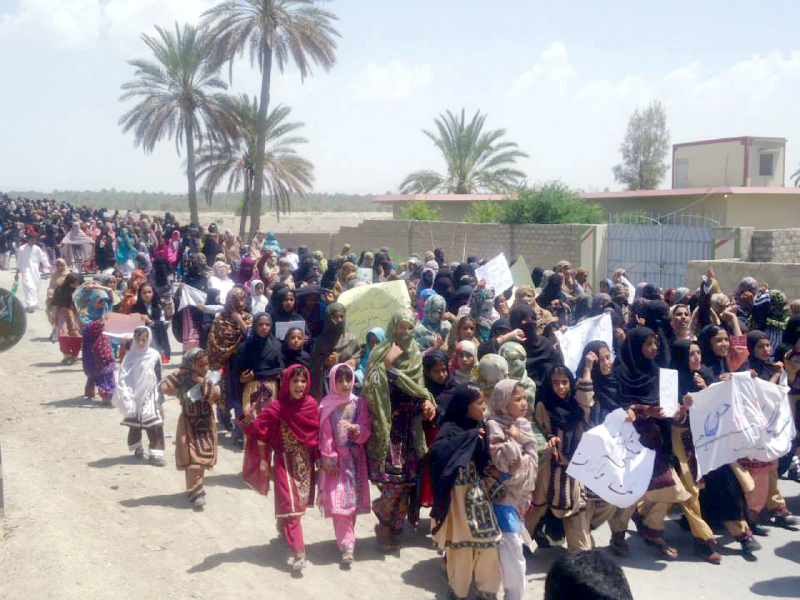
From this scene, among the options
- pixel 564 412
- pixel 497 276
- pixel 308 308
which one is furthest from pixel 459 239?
pixel 564 412

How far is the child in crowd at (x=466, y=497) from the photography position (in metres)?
5.07

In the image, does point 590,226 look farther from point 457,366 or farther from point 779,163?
point 779,163

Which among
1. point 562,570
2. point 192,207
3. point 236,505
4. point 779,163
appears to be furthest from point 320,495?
point 779,163

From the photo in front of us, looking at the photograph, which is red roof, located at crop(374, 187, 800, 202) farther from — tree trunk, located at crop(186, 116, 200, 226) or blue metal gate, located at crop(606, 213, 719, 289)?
tree trunk, located at crop(186, 116, 200, 226)

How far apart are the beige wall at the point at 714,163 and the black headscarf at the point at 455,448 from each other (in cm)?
2922

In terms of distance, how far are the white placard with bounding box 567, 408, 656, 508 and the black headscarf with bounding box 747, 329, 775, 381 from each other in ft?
5.33

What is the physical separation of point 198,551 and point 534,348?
2.92m

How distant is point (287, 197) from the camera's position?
99.0ft

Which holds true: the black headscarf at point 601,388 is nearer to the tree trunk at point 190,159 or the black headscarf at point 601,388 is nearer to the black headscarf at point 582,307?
the black headscarf at point 582,307

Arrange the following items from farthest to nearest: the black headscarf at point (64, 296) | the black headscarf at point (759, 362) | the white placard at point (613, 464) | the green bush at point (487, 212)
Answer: the green bush at point (487, 212) < the black headscarf at point (64, 296) < the black headscarf at point (759, 362) < the white placard at point (613, 464)

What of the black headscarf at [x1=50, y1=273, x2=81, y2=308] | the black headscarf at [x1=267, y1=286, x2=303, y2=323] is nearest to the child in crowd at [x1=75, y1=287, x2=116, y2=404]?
the black headscarf at [x1=50, y1=273, x2=81, y2=308]

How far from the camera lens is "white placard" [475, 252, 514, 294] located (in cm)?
1083

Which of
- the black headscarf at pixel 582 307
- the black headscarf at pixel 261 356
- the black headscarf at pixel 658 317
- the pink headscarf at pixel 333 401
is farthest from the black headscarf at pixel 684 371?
the black headscarf at pixel 582 307

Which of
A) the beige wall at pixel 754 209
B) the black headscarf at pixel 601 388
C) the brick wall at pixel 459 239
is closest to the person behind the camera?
the black headscarf at pixel 601 388
